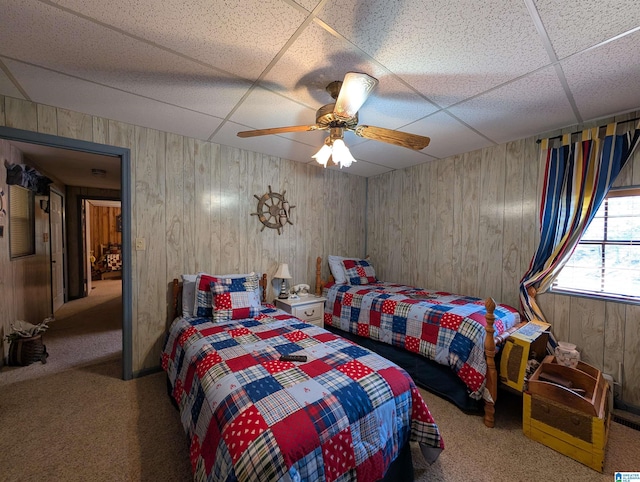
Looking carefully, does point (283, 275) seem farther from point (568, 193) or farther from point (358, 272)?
point (568, 193)

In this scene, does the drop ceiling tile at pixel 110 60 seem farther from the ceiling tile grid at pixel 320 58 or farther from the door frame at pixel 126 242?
the door frame at pixel 126 242

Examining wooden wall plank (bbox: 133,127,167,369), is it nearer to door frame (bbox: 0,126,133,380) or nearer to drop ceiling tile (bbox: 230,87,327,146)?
door frame (bbox: 0,126,133,380)

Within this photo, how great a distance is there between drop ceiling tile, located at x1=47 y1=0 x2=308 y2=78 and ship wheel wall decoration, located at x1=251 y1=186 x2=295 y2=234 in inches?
70.7

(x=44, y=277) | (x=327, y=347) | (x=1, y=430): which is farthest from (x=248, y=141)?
(x=44, y=277)

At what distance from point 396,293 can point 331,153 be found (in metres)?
1.91

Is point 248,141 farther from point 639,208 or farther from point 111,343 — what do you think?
point 639,208

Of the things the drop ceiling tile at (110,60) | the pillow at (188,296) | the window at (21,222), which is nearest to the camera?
the drop ceiling tile at (110,60)

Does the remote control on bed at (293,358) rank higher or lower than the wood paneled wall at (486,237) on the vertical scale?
lower

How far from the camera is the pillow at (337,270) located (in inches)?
139

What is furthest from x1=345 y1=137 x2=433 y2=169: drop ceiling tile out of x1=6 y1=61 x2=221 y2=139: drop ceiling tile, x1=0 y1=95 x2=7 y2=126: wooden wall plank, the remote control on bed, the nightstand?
x1=0 y1=95 x2=7 y2=126: wooden wall plank

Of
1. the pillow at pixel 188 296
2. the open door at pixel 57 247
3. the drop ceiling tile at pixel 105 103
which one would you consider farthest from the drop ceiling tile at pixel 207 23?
the open door at pixel 57 247

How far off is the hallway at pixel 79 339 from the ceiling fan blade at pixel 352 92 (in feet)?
10.7

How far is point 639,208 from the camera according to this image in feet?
6.88

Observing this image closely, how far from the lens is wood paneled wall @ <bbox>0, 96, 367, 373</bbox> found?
7.62 ft
